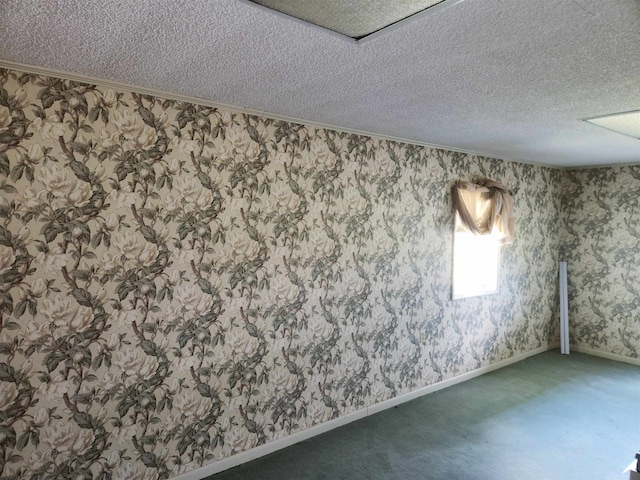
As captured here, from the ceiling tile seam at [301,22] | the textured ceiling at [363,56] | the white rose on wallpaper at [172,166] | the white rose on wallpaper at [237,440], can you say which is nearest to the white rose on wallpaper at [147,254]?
the white rose on wallpaper at [172,166]

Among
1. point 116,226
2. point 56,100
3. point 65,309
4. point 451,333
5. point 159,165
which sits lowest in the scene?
point 451,333

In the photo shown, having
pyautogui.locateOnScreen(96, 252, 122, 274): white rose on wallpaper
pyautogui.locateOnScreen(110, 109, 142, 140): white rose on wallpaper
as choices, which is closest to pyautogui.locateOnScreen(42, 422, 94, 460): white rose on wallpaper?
pyautogui.locateOnScreen(96, 252, 122, 274): white rose on wallpaper

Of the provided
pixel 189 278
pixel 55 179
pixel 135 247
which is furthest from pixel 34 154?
pixel 189 278

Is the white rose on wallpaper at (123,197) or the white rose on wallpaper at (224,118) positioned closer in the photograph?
the white rose on wallpaper at (123,197)

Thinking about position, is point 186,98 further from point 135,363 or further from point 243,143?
point 135,363

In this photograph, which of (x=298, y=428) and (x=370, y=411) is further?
(x=370, y=411)

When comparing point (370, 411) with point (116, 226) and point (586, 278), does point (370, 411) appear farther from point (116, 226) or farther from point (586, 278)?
point (586, 278)

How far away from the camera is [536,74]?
6.66 feet

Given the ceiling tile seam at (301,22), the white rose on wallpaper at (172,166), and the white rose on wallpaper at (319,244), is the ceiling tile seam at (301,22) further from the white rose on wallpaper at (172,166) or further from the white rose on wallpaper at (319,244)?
the white rose on wallpaper at (319,244)

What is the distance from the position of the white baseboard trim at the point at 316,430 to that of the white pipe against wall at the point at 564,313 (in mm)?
1156

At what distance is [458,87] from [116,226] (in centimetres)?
195

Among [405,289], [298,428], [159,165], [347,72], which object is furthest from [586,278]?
[159,165]

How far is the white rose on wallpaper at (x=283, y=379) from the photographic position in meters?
2.99

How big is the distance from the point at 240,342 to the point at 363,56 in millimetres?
1875
